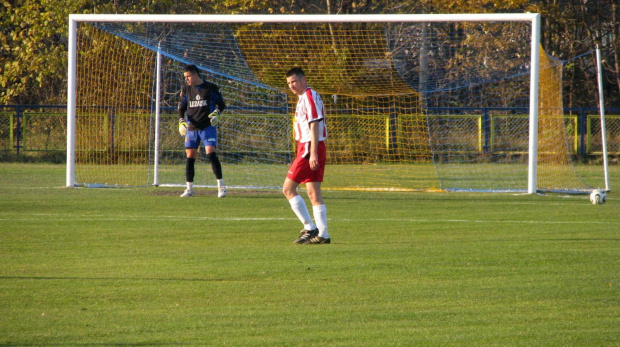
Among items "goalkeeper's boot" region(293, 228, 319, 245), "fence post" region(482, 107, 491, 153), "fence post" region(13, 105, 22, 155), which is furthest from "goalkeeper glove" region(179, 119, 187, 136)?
"fence post" region(482, 107, 491, 153)

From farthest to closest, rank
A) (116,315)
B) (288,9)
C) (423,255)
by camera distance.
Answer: (288,9)
(423,255)
(116,315)

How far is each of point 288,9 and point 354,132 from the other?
7.84 meters

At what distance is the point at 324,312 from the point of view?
5.41 m

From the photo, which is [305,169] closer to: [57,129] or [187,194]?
[187,194]

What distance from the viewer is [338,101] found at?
82.2ft

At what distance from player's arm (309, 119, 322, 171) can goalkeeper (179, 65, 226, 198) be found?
5.37 metres

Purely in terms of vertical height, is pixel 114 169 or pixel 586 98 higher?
pixel 586 98

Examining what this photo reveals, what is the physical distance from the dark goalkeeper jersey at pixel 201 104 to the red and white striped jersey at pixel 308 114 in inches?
205

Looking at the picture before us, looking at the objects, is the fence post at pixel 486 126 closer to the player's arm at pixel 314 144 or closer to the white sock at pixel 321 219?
the white sock at pixel 321 219

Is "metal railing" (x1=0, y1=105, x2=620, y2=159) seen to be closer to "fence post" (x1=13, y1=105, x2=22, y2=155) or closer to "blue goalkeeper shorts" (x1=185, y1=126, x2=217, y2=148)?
"fence post" (x1=13, y1=105, x2=22, y2=155)

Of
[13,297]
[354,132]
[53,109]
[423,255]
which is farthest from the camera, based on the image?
[53,109]

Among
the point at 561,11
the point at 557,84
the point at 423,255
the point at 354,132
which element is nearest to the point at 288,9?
the point at 354,132

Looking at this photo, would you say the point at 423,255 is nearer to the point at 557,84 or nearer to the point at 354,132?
the point at 557,84

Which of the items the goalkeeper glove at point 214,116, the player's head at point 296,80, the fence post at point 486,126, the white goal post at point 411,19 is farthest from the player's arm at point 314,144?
the fence post at point 486,126
